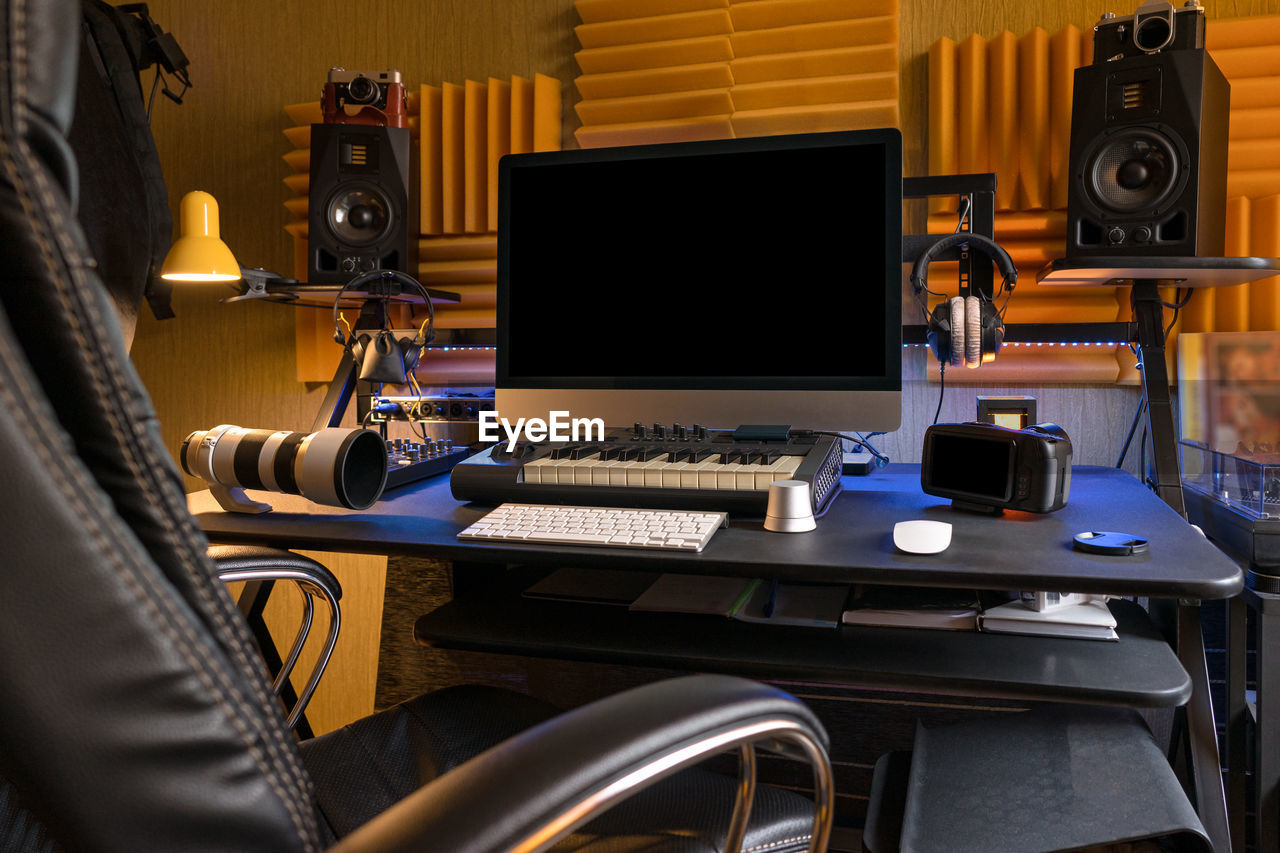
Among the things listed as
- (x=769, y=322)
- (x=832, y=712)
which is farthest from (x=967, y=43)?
(x=832, y=712)

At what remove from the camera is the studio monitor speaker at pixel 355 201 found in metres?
2.26

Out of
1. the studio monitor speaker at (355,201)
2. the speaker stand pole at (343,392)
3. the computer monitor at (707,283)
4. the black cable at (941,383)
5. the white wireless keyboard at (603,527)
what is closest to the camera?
the white wireless keyboard at (603,527)

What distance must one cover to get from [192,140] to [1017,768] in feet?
9.61

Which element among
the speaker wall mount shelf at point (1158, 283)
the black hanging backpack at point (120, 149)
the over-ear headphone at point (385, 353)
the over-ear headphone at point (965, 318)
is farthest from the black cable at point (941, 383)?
the black hanging backpack at point (120, 149)

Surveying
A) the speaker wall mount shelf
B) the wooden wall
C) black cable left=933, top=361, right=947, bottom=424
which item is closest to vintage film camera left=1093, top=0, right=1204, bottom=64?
the speaker wall mount shelf

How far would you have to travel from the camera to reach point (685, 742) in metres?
0.54

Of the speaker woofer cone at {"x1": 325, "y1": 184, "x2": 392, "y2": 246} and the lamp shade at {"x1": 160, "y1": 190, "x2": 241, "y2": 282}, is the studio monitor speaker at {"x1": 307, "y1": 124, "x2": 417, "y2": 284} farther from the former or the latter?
the lamp shade at {"x1": 160, "y1": 190, "x2": 241, "y2": 282}

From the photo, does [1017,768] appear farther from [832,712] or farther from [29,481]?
[29,481]

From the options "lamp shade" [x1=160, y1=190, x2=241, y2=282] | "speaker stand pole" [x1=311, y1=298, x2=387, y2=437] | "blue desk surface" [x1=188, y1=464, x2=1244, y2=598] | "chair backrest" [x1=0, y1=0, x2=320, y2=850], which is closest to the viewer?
"chair backrest" [x1=0, y1=0, x2=320, y2=850]

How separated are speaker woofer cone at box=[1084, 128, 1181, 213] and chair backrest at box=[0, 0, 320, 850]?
5.95 ft

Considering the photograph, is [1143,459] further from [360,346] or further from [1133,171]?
[360,346]

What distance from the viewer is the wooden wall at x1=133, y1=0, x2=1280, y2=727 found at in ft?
8.18

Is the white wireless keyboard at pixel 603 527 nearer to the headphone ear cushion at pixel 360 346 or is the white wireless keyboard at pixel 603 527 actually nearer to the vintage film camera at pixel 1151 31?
the headphone ear cushion at pixel 360 346

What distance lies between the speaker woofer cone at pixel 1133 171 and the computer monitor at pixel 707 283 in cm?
54
